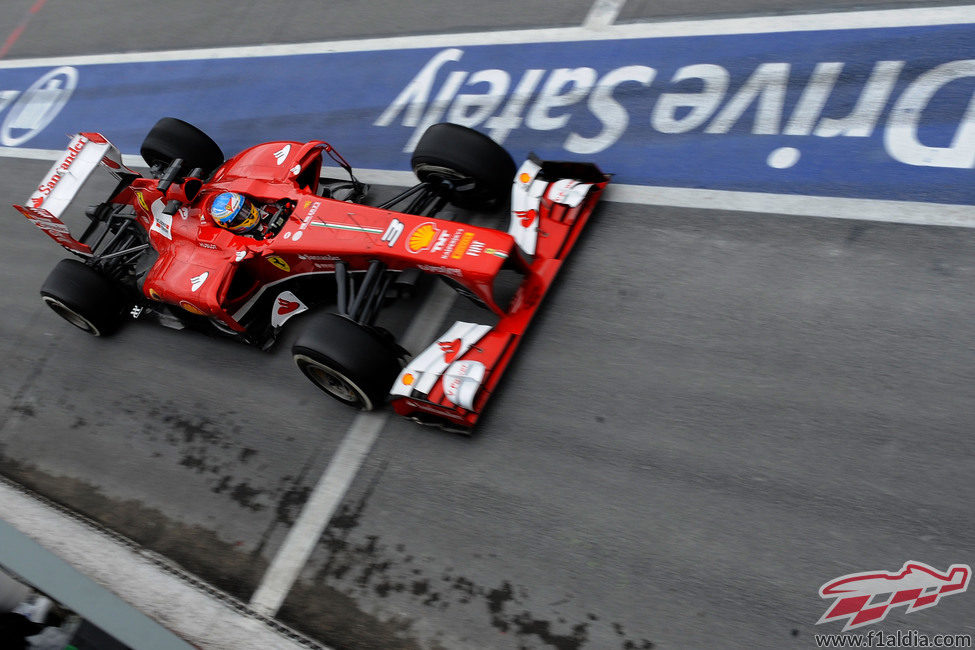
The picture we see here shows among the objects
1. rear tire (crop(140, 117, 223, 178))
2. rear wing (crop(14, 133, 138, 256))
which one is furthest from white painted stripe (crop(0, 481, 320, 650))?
rear tire (crop(140, 117, 223, 178))

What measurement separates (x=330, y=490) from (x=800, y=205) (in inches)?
170

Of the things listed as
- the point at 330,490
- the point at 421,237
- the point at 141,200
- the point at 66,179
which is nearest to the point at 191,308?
the point at 141,200

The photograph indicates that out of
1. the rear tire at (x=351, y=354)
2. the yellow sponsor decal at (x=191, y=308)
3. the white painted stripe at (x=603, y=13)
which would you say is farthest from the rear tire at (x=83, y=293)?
the white painted stripe at (x=603, y=13)

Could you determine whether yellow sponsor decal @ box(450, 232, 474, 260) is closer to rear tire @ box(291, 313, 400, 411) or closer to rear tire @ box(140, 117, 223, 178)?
rear tire @ box(291, 313, 400, 411)

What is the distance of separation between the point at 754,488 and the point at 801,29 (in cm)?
464

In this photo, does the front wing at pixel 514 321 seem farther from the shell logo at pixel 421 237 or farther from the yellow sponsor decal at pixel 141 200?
the yellow sponsor decal at pixel 141 200

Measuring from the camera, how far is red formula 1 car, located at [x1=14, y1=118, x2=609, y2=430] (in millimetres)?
5398

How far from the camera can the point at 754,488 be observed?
473 cm

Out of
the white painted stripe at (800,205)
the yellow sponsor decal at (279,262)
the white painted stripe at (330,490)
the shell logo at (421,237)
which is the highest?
the white painted stripe at (800,205)

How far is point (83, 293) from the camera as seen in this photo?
6.95 metres

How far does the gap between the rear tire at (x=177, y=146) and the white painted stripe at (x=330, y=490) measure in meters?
3.02

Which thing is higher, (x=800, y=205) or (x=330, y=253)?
(x=800, y=205)

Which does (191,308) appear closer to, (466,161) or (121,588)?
(121,588)

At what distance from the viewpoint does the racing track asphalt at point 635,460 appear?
448 centimetres
